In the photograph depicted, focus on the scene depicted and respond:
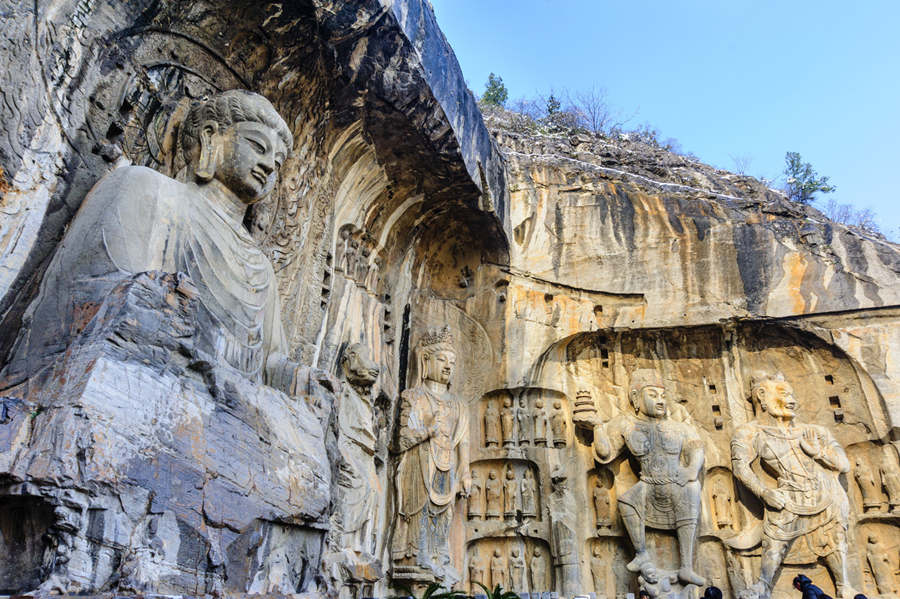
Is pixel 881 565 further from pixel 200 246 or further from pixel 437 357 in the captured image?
pixel 200 246

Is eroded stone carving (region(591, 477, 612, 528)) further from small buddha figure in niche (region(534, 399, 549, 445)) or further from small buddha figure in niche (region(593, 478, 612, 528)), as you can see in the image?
small buddha figure in niche (region(534, 399, 549, 445))

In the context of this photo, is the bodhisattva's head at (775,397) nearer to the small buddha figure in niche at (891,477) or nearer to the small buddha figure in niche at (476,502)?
the small buddha figure in niche at (891,477)

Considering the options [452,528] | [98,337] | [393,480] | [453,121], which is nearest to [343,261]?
[453,121]

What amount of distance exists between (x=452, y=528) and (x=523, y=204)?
151 inches

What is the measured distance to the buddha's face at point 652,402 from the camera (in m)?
7.67

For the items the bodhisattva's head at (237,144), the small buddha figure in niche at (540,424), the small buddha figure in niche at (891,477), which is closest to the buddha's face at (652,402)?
the small buddha figure in niche at (540,424)

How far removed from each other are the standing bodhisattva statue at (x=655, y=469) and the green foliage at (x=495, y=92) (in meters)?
11.1

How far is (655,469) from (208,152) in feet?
Answer: 18.0

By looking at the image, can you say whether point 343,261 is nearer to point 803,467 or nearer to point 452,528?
point 452,528

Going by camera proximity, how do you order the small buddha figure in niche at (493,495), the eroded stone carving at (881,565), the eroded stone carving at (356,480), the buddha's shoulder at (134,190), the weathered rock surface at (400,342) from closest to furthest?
the weathered rock surface at (400,342)
the buddha's shoulder at (134,190)
the eroded stone carving at (356,480)
the eroded stone carving at (881,565)
the small buddha figure in niche at (493,495)

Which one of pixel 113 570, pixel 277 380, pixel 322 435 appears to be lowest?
pixel 113 570

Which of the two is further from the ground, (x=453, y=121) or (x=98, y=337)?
(x=453, y=121)

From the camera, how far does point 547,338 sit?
7949 mm

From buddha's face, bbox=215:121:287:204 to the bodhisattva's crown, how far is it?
3.69 metres
